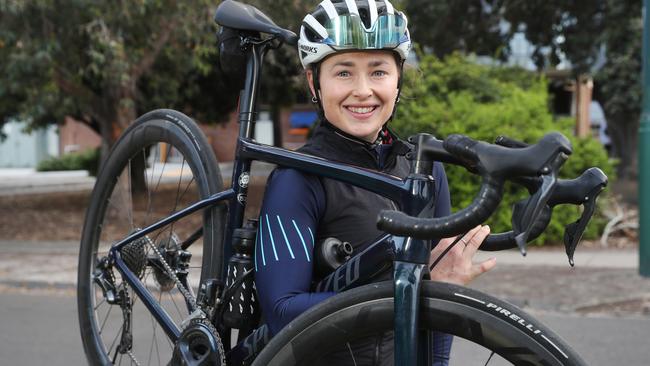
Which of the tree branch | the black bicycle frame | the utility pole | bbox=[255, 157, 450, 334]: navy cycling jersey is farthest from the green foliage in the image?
bbox=[255, 157, 450, 334]: navy cycling jersey

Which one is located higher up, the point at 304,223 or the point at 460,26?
the point at 460,26

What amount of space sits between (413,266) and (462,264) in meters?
0.27

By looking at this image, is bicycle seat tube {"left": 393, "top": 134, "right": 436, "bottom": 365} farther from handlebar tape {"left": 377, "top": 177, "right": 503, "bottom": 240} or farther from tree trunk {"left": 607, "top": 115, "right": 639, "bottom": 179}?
tree trunk {"left": 607, "top": 115, "right": 639, "bottom": 179}

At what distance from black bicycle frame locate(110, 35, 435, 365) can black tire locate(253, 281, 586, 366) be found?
4cm

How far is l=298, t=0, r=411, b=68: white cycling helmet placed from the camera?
2172mm

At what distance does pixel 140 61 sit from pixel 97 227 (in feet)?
29.8

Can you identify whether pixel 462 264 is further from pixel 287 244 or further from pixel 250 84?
pixel 250 84

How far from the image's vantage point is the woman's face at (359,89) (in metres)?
2.23

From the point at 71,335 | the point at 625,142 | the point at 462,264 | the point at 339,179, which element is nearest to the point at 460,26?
the point at 625,142

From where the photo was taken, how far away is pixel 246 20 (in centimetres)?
256

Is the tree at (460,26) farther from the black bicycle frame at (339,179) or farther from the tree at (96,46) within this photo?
the black bicycle frame at (339,179)

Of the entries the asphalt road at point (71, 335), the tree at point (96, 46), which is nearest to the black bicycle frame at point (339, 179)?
the asphalt road at point (71, 335)

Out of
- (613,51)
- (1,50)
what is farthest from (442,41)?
(1,50)

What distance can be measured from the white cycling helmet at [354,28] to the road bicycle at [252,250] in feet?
0.89
